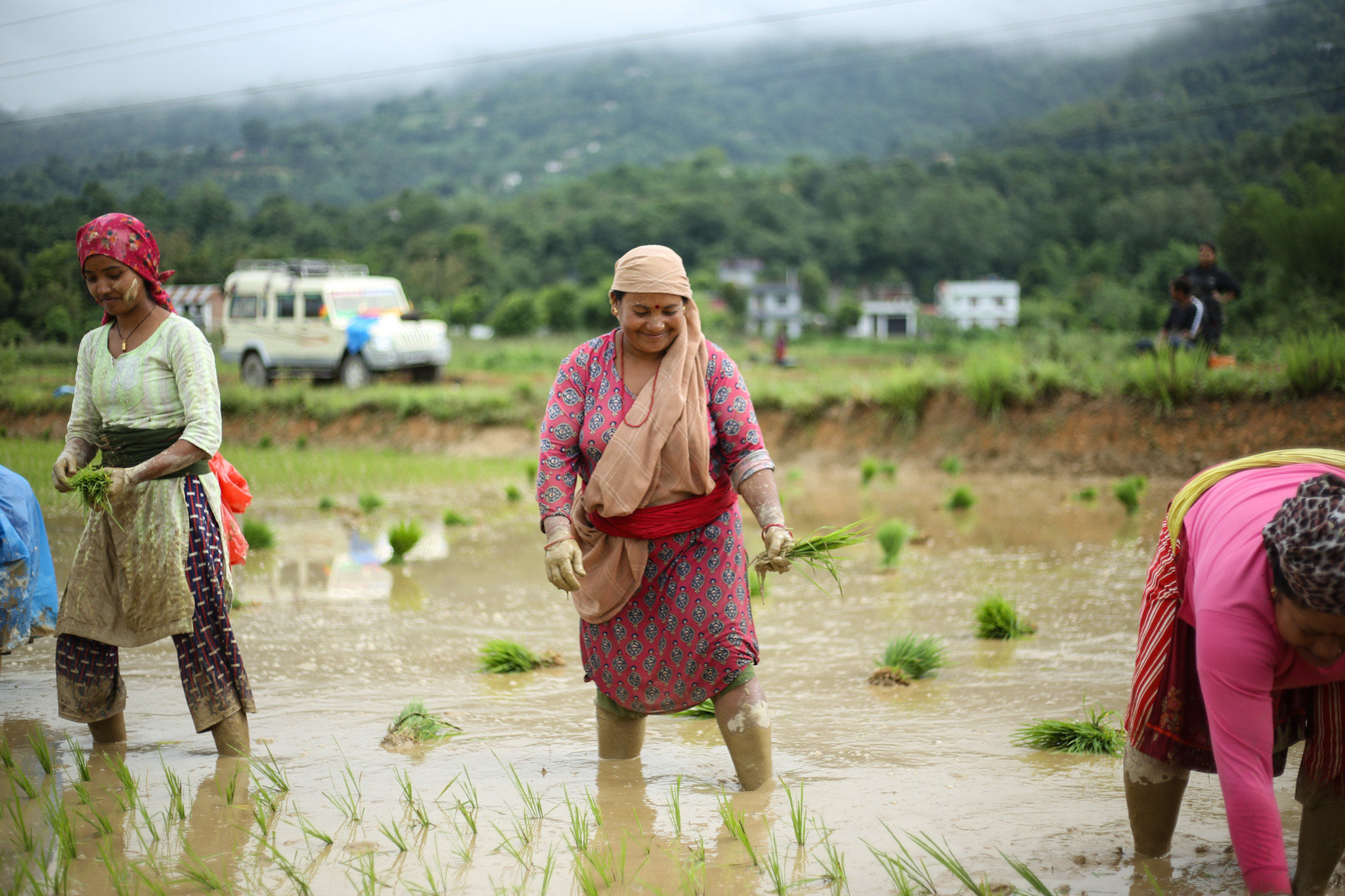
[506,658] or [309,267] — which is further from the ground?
[309,267]

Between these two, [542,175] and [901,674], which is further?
[542,175]

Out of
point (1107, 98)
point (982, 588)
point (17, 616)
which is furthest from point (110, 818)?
point (1107, 98)

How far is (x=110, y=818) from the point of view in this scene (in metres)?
3.00

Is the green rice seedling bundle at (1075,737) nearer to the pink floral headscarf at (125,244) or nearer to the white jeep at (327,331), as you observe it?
the pink floral headscarf at (125,244)

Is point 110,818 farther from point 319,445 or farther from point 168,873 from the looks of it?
point 319,445

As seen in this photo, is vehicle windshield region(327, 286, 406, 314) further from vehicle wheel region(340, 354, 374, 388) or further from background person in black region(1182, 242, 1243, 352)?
background person in black region(1182, 242, 1243, 352)

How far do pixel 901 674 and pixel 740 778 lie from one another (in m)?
1.37

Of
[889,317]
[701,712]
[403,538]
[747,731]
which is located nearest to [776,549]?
[747,731]

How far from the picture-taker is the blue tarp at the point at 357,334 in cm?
1756

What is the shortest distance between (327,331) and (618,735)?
1560 cm

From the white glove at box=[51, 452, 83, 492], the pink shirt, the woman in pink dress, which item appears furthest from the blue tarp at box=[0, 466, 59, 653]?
the pink shirt

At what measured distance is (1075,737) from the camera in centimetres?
347

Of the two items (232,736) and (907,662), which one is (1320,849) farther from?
(232,736)

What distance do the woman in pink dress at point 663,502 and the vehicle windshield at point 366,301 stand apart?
1548 centimetres
